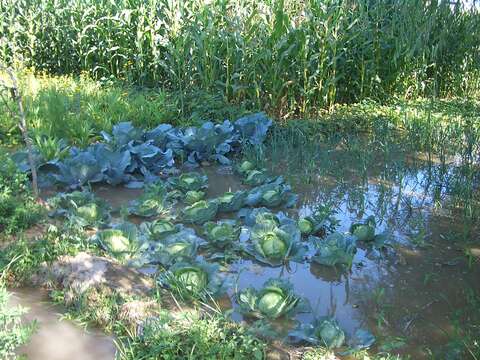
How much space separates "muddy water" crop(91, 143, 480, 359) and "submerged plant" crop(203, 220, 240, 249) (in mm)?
177

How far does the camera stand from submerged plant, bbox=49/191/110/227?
3.68 meters

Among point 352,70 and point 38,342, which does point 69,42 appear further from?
point 38,342

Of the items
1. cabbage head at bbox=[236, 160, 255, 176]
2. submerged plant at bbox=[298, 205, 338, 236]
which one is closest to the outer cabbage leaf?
cabbage head at bbox=[236, 160, 255, 176]

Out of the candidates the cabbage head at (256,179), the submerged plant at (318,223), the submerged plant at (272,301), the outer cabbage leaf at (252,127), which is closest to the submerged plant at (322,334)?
the submerged plant at (272,301)

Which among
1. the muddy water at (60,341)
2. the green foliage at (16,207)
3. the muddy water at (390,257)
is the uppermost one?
the green foliage at (16,207)

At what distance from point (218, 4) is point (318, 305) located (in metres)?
5.10

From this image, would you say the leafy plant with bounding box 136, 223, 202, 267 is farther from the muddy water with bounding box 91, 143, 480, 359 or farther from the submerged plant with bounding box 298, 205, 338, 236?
the submerged plant with bounding box 298, 205, 338, 236

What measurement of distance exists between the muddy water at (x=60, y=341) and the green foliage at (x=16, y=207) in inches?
26.5

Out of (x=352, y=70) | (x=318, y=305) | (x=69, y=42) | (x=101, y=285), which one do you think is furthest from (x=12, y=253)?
(x=69, y=42)

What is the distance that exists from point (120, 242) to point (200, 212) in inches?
29.3

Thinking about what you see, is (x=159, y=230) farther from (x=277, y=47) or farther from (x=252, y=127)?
(x=277, y=47)

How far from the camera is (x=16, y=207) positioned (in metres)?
3.53

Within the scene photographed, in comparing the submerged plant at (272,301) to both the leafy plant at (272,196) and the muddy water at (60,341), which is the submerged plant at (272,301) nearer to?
the muddy water at (60,341)

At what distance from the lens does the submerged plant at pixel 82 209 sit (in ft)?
12.1
